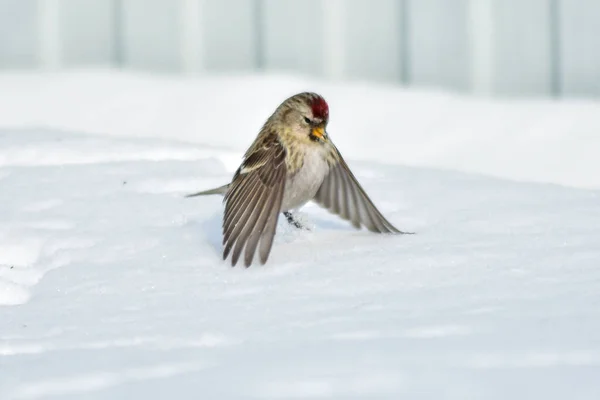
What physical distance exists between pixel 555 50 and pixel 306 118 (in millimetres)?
2441

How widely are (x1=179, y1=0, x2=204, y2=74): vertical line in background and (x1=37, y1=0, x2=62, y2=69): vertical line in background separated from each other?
0.61 m

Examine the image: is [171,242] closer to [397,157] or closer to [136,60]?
[397,157]

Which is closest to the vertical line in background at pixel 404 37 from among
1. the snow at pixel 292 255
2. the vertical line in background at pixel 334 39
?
the snow at pixel 292 255

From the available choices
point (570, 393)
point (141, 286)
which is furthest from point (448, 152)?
point (570, 393)

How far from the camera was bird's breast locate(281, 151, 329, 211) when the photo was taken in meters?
3.12

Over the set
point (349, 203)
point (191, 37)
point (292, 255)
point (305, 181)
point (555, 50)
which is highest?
point (191, 37)

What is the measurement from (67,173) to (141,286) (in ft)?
4.02

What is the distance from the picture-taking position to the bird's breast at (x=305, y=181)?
312cm

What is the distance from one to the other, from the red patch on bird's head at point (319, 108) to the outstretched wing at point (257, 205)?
14 cm

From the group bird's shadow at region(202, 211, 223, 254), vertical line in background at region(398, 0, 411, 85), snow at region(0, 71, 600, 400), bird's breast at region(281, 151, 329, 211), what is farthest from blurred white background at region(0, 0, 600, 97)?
bird's breast at region(281, 151, 329, 211)

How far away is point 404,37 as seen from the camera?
5207 mm

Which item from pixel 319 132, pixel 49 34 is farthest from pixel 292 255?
pixel 49 34

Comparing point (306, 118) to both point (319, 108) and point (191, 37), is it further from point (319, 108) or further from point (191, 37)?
point (191, 37)

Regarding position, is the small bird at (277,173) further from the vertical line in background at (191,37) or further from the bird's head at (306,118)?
the vertical line in background at (191,37)
